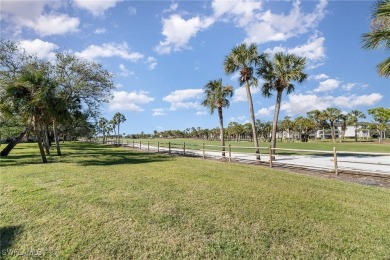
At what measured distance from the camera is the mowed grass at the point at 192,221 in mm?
3695

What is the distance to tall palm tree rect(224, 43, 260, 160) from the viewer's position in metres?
17.4

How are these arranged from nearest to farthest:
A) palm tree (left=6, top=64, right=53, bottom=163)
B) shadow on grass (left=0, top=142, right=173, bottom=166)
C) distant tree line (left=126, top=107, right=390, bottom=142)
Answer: palm tree (left=6, top=64, right=53, bottom=163) → shadow on grass (left=0, top=142, right=173, bottom=166) → distant tree line (left=126, top=107, right=390, bottom=142)

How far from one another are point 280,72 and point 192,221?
15406 millimetres

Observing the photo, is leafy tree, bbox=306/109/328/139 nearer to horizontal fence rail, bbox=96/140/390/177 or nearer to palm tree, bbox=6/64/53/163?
horizontal fence rail, bbox=96/140/390/177

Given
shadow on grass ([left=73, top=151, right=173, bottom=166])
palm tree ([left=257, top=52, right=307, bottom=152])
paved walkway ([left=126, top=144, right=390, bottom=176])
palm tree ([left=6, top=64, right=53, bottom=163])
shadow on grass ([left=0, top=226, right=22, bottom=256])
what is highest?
palm tree ([left=257, top=52, right=307, bottom=152])

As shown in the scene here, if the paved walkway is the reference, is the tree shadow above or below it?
above

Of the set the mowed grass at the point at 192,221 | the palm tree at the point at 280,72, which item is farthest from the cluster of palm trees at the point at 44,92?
the palm tree at the point at 280,72

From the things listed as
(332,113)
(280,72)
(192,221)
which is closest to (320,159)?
(280,72)

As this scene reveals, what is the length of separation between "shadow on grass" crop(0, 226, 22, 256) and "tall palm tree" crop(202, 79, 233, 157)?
17685 millimetres

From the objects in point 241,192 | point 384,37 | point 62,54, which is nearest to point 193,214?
point 241,192

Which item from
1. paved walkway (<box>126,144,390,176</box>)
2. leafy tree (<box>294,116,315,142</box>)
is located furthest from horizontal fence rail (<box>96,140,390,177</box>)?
leafy tree (<box>294,116,315,142</box>)

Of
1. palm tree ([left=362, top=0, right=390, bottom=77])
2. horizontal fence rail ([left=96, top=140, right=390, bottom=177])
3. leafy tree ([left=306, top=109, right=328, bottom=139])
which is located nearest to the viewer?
palm tree ([left=362, top=0, right=390, bottom=77])

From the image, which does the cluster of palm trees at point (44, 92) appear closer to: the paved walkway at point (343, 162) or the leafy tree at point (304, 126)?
the paved walkway at point (343, 162)

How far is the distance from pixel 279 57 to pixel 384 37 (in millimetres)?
10332
